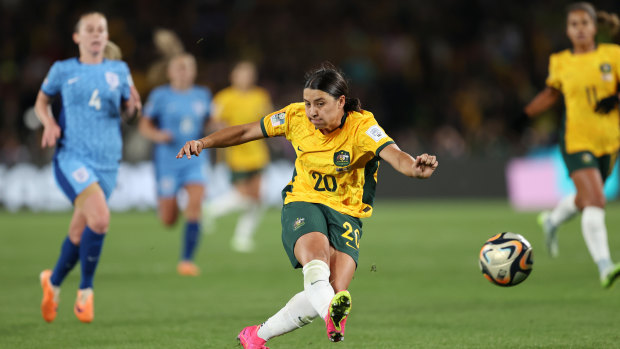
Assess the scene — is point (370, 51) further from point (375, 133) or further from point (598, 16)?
point (375, 133)

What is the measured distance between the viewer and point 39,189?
19.5 metres

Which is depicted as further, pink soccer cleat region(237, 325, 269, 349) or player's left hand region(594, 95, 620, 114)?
player's left hand region(594, 95, 620, 114)

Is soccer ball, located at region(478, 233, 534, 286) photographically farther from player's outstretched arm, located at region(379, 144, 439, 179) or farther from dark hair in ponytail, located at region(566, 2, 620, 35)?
dark hair in ponytail, located at region(566, 2, 620, 35)

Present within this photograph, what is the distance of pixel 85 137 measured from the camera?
717 centimetres

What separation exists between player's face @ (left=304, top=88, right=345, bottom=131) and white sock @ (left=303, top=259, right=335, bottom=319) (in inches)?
32.5

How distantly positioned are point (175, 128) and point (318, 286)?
20.9ft

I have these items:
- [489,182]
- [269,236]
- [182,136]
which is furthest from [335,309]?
[489,182]

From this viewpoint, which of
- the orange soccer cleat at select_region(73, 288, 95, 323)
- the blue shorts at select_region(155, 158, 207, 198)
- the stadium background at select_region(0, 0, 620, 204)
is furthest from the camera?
the stadium background at select_region(0, 0, 620, 204)

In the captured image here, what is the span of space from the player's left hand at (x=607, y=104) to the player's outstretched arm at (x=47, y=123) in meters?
4.69

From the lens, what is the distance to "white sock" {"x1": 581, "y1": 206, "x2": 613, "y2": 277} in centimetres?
792

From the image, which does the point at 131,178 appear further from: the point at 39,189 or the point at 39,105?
the point at 39,105

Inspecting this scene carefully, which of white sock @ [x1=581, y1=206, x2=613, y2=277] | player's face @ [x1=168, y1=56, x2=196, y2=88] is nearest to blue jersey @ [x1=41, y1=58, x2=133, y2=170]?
player's face @ [x1=168, y1=56, x2=196, y2=88]

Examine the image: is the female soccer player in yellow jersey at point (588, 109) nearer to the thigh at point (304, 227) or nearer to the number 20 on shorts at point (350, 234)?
the number 20 on shorts at point (350, 234)

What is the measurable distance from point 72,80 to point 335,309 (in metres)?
3.52
